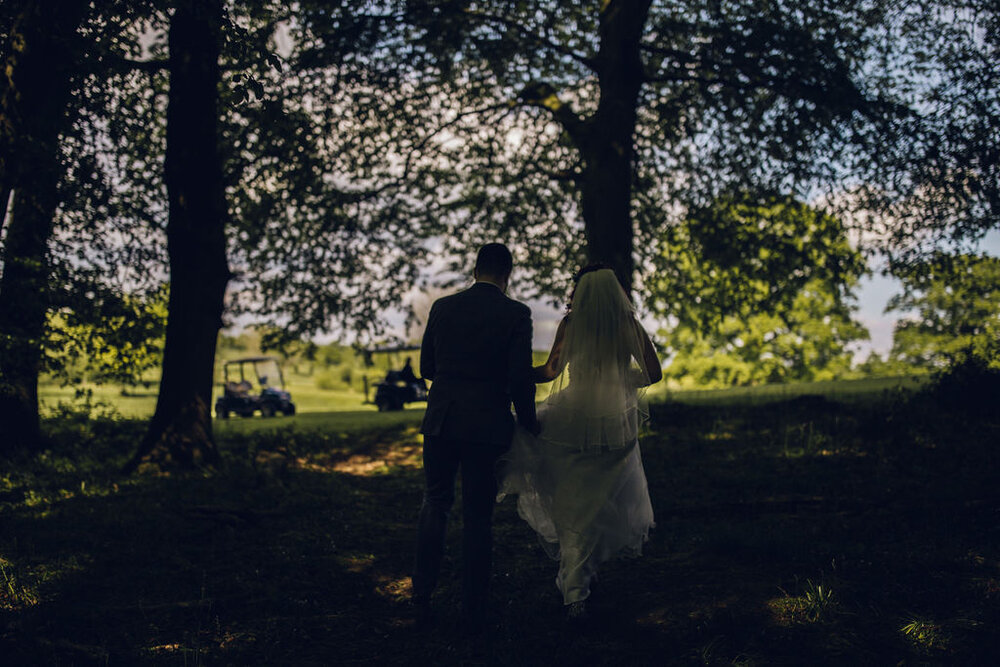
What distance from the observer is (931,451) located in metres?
9.16

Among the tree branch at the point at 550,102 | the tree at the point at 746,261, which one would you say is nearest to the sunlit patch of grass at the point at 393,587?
the tree branch at the point at 550,102

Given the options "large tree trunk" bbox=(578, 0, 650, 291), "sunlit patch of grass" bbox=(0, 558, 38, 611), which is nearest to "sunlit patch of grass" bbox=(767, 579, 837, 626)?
"sunlit patch of grass" bbox=(0, 558, 38, 611)

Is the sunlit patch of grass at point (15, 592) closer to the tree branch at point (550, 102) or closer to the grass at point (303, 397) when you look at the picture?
the tree branch at point (550, 102)

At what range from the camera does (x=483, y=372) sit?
434 cm

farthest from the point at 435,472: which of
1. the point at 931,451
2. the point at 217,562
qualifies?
the point at 931,451

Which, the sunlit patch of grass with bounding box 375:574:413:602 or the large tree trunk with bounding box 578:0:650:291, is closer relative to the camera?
the sunlit patch of grass with bounding box 375:574:413:602

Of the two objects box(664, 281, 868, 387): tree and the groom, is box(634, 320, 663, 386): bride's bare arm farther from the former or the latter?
box(664, 281, 868, 387): tree

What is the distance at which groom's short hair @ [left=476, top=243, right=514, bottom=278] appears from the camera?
14.9 ft

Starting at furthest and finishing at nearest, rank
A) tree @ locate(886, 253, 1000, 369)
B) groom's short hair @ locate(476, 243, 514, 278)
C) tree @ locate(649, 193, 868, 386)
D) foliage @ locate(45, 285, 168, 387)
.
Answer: tree @ locate(886, 253, 1000, 369) < tree @ locate(649, 193, 868, 386) < foliage @ locate(45, 285, 168, 387) < groom's short hair @ locate(476, 243, 514, 278)

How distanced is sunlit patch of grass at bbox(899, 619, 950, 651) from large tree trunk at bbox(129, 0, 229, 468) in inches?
338

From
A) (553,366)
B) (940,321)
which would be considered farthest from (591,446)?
(940,321)

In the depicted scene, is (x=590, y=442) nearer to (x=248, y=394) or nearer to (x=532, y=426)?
(x=532, y=426)

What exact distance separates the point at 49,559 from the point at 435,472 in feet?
11.7

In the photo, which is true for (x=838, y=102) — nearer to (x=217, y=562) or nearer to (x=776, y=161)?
(x=776, y=161)
